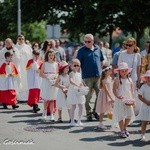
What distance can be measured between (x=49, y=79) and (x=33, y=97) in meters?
1.72

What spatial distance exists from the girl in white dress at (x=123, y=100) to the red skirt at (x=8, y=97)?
495cm

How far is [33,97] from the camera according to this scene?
14.6 meters

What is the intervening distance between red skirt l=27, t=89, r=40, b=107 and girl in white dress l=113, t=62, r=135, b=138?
4132mm

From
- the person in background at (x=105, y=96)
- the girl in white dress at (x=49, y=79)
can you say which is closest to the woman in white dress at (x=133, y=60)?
the person in background at (x=105, y=96)

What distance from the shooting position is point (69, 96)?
12.2m

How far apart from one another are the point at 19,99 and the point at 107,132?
5.91 metres

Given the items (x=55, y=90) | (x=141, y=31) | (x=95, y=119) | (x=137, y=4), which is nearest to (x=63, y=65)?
(x=55, y=90)

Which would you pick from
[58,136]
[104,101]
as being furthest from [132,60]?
[58,136]

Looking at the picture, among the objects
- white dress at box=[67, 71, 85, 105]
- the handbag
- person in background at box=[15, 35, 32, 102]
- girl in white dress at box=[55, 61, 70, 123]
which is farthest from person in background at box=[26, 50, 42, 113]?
the handbag

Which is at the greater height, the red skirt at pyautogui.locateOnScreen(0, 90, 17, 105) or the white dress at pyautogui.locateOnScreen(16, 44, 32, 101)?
the white dress at pyautogui.locateOnScreen(16, 44, 32, 101)

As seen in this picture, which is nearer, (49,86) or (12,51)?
(49,86)

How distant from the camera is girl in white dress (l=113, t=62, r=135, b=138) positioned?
417 inches

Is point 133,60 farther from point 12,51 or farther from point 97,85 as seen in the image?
point 12,51

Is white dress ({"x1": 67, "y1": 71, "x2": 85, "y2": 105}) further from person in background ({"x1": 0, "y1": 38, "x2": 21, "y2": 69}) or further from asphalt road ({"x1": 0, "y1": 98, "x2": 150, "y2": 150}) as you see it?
person in background ({"x1": 0, "y1": 38, "x2": 21, "y2": 69})
